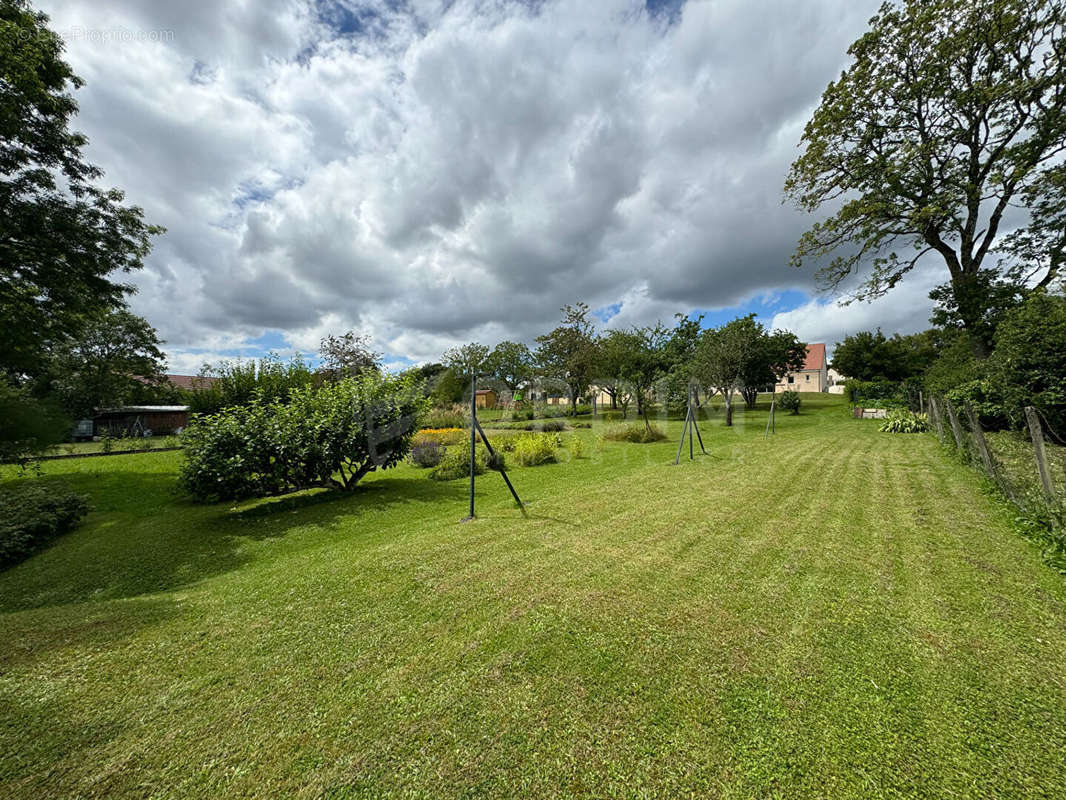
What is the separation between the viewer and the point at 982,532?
14.8 ft

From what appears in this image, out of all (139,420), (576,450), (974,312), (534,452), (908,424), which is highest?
(974,312)

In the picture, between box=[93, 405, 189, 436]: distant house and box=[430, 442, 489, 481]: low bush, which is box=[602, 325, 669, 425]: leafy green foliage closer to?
box=[430, 442, 489, 481]: low bush

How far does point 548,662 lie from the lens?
8.12 ft

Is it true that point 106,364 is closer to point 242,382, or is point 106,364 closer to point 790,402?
point 242,382

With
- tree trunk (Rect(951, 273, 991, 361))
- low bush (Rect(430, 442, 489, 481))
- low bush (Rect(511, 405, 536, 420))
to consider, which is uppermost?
tree trunk (Rect(951, 273, 991, 361))

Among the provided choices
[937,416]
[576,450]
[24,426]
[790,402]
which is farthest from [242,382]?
[790,402]

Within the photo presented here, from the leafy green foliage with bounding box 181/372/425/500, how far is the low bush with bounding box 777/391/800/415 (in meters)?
29.5

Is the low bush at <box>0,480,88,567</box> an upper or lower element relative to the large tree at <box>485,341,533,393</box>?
lower

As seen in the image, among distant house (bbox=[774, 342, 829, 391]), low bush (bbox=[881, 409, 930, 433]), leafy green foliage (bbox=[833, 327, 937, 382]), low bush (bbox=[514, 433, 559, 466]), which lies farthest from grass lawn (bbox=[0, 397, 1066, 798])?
distant house (bbox=[774, 342, 829, 391])

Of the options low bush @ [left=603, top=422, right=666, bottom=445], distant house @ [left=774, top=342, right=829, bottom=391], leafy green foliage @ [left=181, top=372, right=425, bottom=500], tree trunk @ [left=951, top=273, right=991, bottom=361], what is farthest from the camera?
distant house @ [left=774, top=342, right=829, bottom=391]

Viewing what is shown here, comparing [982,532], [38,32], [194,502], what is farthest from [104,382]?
[982,532]

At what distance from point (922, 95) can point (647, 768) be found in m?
22.8

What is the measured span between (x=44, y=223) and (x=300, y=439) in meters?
8.69

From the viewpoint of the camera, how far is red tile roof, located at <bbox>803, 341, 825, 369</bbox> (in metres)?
56.3
